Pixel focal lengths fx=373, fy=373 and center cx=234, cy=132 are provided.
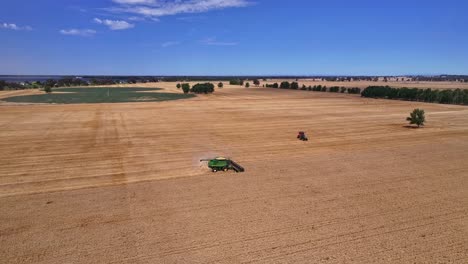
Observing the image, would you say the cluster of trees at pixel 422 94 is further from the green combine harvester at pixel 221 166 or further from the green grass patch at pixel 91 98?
the green combine harvester at pixel 221 166

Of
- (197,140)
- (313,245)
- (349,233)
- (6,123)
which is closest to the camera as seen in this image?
(313,245)

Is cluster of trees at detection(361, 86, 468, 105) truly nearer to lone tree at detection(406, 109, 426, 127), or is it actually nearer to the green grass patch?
lone tree at detection(406, 109, 426, 127)

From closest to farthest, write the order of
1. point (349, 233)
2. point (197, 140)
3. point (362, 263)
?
point (362, 263) → point (349, 233) → point (197, 140)

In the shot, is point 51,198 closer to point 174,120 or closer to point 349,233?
A: point 349,233

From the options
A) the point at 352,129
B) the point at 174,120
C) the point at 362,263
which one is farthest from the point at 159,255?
the point at 174,120

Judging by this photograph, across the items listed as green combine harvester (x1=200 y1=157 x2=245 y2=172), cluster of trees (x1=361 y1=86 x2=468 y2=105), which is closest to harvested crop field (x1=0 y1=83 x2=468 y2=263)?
green combine harvester (x1=200 y1=157 x2=245 y2=172)

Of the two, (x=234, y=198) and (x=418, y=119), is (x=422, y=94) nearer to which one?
(x=418, y=119)

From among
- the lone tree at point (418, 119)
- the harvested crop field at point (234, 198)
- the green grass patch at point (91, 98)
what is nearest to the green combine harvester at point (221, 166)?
the harvested crop field at point (234, 198)
